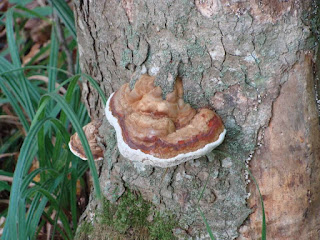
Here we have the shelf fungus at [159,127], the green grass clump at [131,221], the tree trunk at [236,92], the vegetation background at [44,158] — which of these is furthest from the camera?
the green grass clump at [131,221]

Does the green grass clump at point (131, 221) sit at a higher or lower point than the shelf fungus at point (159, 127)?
lower

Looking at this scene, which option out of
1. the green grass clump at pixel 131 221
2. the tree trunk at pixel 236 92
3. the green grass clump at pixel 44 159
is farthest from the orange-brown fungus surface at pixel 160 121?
the green grass clump at pixel 131 221

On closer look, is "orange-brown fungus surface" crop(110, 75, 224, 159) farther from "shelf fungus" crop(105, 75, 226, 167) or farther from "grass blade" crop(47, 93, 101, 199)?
"grass blade" crop(47, 93, 101, 199)

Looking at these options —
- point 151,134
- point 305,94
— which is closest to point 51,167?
point 151,134

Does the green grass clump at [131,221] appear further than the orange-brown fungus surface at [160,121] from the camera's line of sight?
Yes

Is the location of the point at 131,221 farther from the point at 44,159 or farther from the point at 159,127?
the point at 159,127

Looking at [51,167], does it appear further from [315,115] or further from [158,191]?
[315,115]

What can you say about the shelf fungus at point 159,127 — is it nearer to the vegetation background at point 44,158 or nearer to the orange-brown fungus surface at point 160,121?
the orange-brown fungus surface at point 160,121
